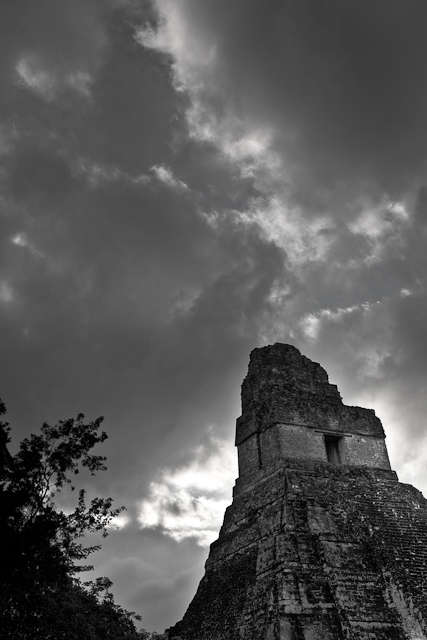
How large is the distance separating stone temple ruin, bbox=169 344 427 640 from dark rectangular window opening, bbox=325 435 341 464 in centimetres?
3

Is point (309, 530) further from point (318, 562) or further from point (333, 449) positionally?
point (333, 449)

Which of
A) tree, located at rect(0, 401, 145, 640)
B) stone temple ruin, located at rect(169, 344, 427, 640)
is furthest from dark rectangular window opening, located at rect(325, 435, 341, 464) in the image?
tree, located at rect(0, 401, 145, 640)

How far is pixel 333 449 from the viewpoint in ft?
48.9

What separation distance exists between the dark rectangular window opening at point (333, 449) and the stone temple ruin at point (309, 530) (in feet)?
0.10

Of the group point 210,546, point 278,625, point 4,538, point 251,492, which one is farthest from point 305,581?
point 4,538

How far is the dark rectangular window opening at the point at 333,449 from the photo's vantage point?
48.1 ft

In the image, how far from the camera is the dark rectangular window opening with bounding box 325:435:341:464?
48.1 ft

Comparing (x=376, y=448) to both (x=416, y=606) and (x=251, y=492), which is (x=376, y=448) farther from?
(x=416, y=606)

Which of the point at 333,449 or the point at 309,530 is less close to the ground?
the point at 333,449

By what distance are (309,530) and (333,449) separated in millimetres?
3834

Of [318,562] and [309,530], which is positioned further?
[309,530]

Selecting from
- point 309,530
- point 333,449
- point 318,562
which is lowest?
point 318,562

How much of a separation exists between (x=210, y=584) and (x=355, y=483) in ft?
14.4

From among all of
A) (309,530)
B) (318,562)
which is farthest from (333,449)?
(318,562)
